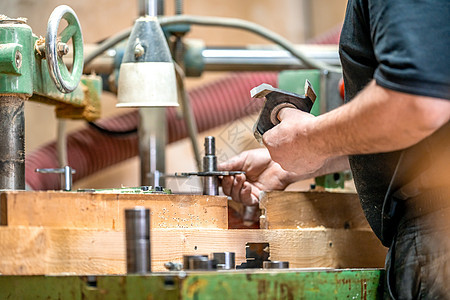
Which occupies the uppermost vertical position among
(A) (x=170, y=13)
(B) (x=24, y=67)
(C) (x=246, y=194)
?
(A) (x=170, y=13)

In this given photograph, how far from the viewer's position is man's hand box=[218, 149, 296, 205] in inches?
79.9

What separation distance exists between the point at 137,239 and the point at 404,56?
585 millimetres

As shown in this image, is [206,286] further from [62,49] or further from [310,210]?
[62,49]

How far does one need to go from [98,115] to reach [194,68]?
0.66m

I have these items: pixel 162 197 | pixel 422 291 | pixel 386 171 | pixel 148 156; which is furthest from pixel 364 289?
pixel 148 156

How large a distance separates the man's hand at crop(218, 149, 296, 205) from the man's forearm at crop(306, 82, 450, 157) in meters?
0.57

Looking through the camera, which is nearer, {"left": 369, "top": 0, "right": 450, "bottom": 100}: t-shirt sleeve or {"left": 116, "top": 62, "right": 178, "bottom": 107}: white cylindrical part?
{"left": 369, "top": 0, "right": 450, "bottom": 100}: t-shirt sleeve

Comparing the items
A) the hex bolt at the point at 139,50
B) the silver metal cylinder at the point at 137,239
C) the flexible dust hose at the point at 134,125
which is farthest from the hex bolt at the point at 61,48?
the flexible dust hose at the point at 134,125

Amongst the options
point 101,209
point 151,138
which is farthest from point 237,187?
point 151,138

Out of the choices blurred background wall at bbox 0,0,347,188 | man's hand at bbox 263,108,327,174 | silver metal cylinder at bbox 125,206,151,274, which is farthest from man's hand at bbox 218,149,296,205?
blurred background wall at bbox 0,0,347,188

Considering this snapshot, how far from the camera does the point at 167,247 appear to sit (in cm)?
158

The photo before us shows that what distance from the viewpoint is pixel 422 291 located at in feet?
4.73

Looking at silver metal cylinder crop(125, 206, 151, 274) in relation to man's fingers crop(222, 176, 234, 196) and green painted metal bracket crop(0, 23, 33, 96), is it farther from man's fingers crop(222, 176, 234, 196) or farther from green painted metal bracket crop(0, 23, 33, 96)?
man's fingers crop(222, 176, 234, 196)

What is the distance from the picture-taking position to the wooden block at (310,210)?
5.96 ft
